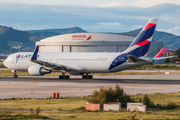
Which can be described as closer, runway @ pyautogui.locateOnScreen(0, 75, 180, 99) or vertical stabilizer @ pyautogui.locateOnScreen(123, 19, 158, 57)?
runway @ pyautogui.locateOnScreen(0, 75, 180, 99)

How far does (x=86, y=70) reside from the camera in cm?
5378

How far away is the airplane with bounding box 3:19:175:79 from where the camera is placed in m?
48.4

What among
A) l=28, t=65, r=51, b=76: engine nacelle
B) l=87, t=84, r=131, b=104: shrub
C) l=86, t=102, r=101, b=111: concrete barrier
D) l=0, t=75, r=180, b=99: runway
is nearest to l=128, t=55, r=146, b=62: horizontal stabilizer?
l=0, t=75, r=180, b=99: runway

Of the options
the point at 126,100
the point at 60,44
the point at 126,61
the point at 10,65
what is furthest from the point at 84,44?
the point at 126,100

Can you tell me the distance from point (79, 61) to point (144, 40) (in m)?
12.9

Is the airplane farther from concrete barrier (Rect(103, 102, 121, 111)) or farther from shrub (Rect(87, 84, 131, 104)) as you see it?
concrete barrier (Rect(103, 102, 121, 111))

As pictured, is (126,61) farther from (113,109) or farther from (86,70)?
(113,109)

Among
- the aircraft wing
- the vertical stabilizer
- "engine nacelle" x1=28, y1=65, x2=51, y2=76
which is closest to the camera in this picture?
the vertical stabilizer

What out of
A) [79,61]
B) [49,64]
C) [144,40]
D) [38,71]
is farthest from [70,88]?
[144,40]

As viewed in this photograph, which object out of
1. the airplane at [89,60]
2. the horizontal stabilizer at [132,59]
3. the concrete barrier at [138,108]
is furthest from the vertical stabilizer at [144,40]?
the concrete barrier at [138,108]

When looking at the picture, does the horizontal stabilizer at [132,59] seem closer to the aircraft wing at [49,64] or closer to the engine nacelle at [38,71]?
the aircraft wing at [49,64]

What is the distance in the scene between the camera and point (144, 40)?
48.5 m

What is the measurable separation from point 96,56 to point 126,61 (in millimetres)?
6376

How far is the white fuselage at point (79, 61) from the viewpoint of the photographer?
5112 cm
